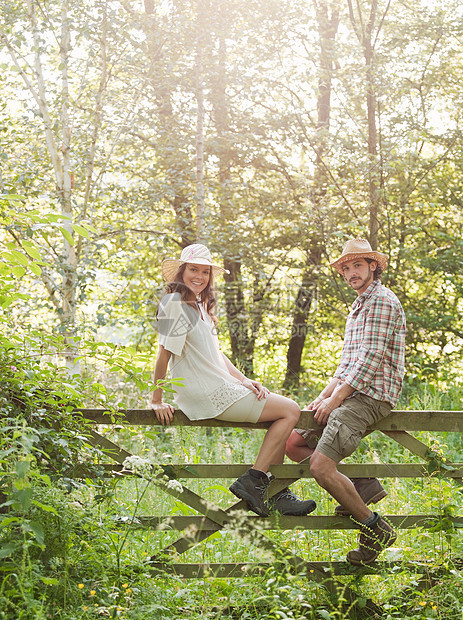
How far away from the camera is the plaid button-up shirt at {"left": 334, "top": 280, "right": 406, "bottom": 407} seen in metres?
3.91

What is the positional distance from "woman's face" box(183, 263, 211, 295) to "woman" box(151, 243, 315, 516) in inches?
3.6

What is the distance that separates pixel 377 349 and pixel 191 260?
1.30m

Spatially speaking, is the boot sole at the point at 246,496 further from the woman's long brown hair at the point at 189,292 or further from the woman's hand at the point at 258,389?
the woman's long brown hair at the point at 189,292

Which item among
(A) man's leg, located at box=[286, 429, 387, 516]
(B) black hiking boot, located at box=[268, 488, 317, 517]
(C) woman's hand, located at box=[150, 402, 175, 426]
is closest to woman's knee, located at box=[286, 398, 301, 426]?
(A) man's leg, located at box=[286, 429, 387, 516]

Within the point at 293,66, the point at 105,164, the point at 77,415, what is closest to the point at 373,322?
the point at 77,415

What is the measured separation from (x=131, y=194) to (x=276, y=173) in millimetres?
2767

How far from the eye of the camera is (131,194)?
392 inches

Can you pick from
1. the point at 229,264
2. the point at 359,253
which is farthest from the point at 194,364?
the point at 229,264

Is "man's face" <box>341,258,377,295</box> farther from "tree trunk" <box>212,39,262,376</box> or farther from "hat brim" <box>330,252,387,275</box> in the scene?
"tree trunk" <box>212,39,262,376</box>

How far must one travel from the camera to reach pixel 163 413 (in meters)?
3.78

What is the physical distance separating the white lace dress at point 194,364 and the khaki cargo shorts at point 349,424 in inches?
21.4

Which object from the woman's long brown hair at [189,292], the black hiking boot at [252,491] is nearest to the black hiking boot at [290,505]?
the black hiking boot at [252,491]

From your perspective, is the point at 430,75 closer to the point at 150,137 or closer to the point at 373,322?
the point at 150,137

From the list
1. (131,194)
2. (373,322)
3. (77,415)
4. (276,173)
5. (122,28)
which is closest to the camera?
(77,415)
